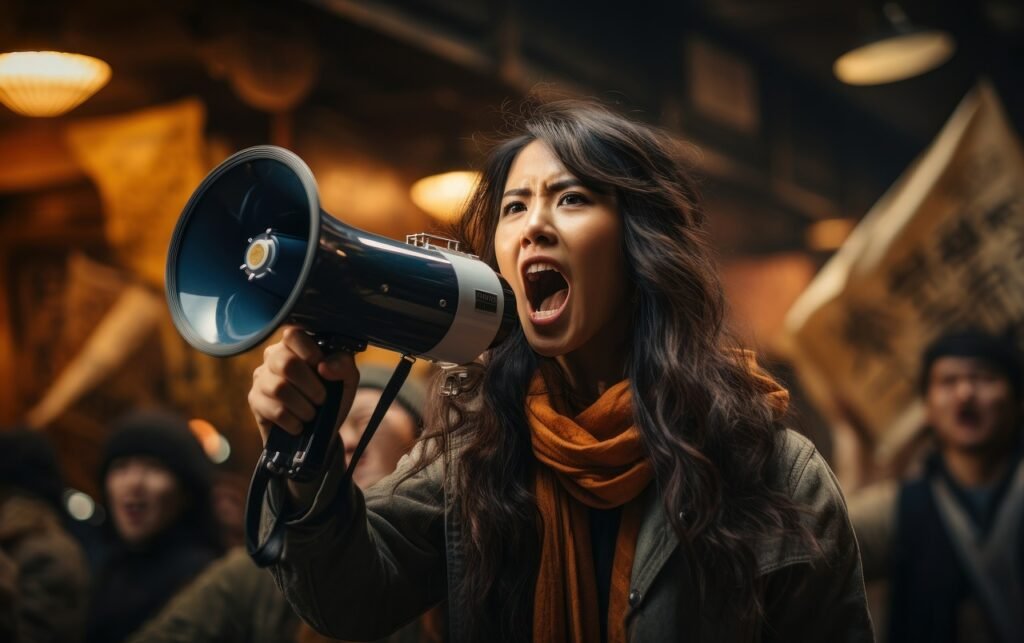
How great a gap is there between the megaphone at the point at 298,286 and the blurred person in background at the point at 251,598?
4.40ft

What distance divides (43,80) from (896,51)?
466 cm

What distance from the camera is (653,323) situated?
207 cm

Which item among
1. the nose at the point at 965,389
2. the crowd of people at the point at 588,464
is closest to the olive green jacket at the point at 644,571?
the crowd of people at the point at 588,464

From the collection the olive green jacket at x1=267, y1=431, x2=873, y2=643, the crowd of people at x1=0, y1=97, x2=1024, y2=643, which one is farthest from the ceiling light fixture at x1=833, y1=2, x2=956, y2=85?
the olive green jacket at x1=267, y1=431, x2=873, y2=643

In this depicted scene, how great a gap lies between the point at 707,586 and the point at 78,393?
4765 millimetres

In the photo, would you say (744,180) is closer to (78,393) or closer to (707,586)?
(78,393)

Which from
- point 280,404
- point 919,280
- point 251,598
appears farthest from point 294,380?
point 919,280

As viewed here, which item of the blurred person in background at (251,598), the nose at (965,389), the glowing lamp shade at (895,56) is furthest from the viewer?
the glowing lamp shade at (895,56)

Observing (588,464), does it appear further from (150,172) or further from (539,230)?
(150,172)

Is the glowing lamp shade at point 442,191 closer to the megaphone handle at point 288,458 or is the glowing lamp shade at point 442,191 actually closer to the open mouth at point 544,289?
the open mouth at point 544,289

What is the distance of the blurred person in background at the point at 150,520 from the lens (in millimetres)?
4211

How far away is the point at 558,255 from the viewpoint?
201 cm

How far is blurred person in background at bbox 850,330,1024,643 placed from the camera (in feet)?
13.7

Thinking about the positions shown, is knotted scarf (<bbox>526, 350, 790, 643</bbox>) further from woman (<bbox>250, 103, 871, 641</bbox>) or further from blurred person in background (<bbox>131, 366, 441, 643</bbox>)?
blurred person in background (<bbox>131, 366, 441, 643</bbox>)
